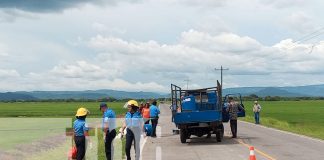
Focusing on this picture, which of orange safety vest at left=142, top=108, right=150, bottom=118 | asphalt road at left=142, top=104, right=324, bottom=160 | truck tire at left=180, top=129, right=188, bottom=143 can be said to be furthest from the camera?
orange safety vest at left=142, top=108, right=150, bottom=118

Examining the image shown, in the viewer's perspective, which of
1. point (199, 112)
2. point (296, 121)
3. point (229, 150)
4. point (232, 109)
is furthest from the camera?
point (296, 121)

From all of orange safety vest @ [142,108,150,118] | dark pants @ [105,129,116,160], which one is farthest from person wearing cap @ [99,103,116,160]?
orange safety vest @ [142,108,150,118]

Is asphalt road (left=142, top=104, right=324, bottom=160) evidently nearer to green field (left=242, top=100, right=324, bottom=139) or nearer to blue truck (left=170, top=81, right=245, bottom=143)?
blue truck (left=170, top=81, right=245, bottom=143)

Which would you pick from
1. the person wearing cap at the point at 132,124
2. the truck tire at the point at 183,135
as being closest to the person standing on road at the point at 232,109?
the truck tire at the point at 183,135

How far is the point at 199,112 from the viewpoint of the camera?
20984 mm

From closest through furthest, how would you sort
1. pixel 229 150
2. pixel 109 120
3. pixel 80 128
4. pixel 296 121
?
pixel 80 128 < pixel 109 120 < pixel 229 150 < pixel 296 121

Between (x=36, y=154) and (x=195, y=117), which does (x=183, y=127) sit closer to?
(x=195, y=117)

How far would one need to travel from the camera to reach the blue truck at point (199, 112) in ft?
69.0

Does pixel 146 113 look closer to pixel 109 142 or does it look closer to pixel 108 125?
pixel 109 142

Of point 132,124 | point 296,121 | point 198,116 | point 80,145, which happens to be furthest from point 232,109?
point 296,121

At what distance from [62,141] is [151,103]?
4.77m

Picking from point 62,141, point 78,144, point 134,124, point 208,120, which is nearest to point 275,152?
point 208,120

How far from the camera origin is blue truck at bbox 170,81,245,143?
21031mm

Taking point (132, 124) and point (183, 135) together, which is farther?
point (183, 135)
